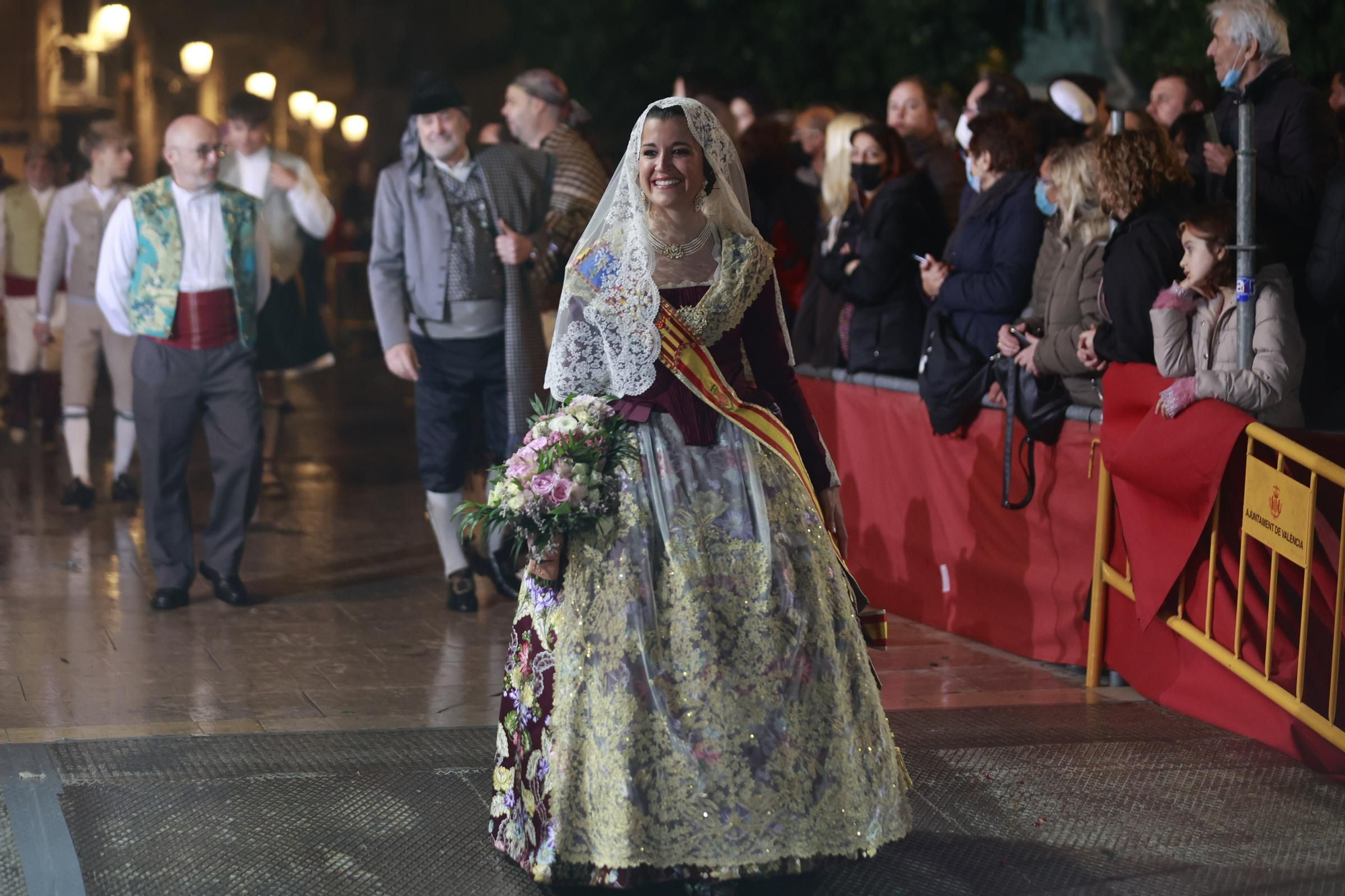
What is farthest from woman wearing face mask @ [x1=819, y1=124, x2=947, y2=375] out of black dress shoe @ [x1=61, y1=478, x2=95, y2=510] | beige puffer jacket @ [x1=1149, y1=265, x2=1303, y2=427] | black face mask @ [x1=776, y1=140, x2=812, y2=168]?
black dress shoe @ [x1=61, y1=478, x2=95, y2=510]

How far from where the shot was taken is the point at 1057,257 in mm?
7094

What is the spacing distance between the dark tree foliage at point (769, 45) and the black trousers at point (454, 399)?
7719mm

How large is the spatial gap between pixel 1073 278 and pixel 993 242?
55 centimetres

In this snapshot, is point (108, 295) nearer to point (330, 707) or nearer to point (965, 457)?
point (330, 707)

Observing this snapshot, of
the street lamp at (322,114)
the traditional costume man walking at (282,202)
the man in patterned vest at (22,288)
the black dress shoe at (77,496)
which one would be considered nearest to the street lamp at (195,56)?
the man in patterned vest at (22,288)

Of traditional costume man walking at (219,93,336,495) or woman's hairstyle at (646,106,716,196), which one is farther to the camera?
traditional costume man walking at (219,93,336,495)

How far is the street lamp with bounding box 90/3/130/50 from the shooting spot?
17.5 metres

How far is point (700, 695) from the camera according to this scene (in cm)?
447

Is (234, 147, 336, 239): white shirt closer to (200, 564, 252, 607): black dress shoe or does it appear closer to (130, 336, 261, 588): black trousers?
(130, 336, 261, 588): black trousers

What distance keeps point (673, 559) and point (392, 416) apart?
10.6 m

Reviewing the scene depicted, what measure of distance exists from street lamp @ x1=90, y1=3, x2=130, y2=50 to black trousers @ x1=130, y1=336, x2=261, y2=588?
1046 centimetres

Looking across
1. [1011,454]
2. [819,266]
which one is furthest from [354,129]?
[1011,454]

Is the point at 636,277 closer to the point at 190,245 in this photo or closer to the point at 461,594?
the point at 461,594

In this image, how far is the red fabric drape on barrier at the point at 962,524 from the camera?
23.0ft
